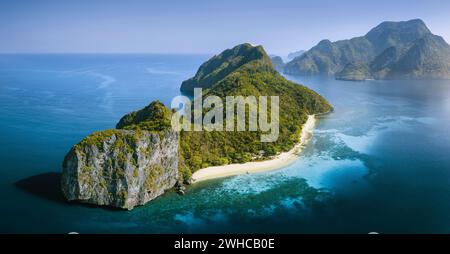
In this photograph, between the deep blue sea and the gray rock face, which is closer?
the deep blue sea

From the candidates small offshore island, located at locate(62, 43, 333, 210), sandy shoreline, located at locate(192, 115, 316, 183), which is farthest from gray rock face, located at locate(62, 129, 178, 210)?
sandy shoreline, located at locate(192, 115, 316, 183)

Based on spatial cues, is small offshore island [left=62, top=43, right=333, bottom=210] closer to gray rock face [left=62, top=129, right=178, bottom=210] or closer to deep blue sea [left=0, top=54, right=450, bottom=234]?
gray rock face [left=62, top=129, right=178, bottom=210]

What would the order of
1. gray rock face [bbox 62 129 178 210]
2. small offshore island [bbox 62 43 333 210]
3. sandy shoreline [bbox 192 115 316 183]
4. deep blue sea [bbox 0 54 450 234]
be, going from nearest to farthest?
deep blue sea [bbox 0 54 450 234] < gray rock face [bbox 62 129 178 210] < small offshore island [bbox 62 43 333 210] < sandy shoreline [bbox 192 115 316 183]

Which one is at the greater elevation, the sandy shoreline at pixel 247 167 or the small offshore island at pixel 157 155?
the small offshore island at pixel 157 155

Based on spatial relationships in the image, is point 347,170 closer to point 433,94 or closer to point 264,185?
point 264,185

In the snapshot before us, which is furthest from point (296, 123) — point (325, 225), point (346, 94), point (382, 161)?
point (346, 94)

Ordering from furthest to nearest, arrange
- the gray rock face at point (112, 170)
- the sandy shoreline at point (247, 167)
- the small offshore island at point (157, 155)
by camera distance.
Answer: the sandy shoreline at point (247, 167) → the small offshore island at point (157, 155) → the gray rock face at point (112, 170)

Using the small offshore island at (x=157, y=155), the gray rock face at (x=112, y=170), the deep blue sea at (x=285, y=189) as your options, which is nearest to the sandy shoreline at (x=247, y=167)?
the small offshore island at (x=157, y=155)

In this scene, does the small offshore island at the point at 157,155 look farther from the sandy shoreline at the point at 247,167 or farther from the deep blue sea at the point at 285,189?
the deep blue sea at the point at 285,189
